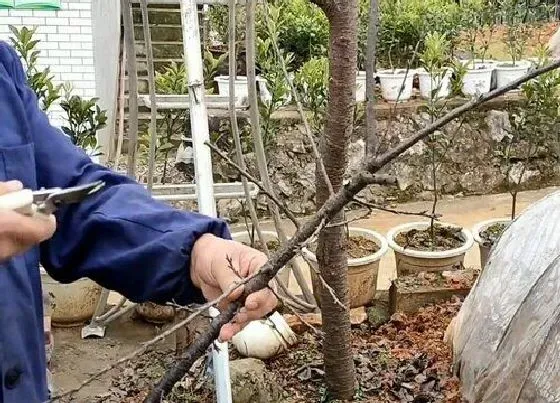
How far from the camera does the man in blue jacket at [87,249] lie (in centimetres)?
111

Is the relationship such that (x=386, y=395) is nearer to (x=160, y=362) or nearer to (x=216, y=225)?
(x=160, y=362)

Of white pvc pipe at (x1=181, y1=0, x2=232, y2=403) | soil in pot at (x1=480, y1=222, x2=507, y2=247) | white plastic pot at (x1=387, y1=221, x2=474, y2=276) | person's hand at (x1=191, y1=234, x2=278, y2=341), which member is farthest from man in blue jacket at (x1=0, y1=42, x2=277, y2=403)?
soil in pot at (x1=480, y1=222, x2=507, y2=247)

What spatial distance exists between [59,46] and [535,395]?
436cm

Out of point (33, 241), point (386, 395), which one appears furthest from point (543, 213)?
point (33, 241)

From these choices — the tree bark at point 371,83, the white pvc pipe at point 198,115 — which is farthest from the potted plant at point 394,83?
the tree bark at point 371,83

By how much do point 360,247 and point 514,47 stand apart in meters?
3.89

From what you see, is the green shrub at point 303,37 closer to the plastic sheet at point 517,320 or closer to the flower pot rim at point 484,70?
the flower pot rim at point 484,70

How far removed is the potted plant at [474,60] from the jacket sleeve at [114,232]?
16.8 ft

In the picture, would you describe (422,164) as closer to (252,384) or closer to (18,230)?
(252,384)

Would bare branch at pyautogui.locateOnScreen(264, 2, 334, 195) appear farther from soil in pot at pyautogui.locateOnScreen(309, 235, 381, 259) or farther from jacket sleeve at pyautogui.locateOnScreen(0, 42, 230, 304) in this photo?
soil in pot at pyautogui.locateOnScreen(309, 235, 381, 259)

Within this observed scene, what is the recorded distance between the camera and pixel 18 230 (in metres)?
0.85

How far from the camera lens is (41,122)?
1233 mm

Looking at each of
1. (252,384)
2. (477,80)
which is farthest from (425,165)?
(252,384)

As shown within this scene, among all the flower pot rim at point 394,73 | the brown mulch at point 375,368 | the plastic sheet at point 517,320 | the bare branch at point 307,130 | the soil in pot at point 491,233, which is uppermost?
the bare branch at point 307,130
